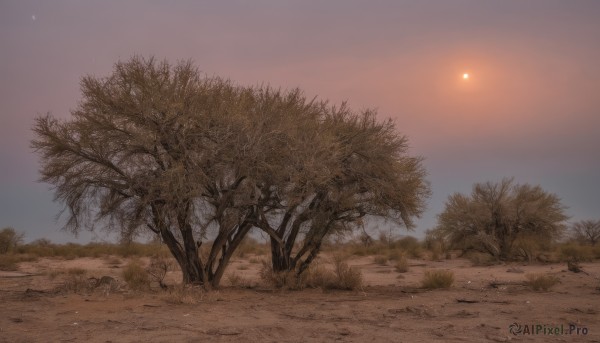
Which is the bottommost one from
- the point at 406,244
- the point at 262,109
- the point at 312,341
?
the point at 312,341

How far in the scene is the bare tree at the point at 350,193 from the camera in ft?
56.9

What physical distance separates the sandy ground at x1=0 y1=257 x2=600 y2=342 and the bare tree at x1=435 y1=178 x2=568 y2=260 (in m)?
14.5

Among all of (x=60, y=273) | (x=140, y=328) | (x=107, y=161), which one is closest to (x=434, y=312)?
(x=140, y=328)

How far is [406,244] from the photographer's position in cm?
4712

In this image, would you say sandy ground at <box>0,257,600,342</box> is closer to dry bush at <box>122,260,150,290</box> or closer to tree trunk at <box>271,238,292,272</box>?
dry bush at <box>122,260,150,290</box>

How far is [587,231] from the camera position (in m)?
56.0

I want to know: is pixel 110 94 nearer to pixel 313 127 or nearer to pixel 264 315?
pixel 313 127

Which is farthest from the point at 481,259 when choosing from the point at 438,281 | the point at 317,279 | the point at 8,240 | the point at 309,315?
the point at 8,240

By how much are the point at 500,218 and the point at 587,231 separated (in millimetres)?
28646

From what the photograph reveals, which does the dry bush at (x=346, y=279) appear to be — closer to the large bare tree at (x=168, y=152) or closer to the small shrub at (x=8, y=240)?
the large bare tree at (x=168, y=152)

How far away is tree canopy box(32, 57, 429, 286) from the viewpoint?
49.0ft

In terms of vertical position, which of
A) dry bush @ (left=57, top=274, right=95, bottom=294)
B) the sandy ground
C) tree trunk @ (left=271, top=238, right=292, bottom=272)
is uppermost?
tree trunk @ (left=271, top=238, right=292, bottom=272)

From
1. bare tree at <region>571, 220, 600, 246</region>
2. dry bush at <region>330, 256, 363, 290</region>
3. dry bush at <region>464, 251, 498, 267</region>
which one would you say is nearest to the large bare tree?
dry bush at <region>330, 256, 363, 290</region>

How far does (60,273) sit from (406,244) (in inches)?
1207
